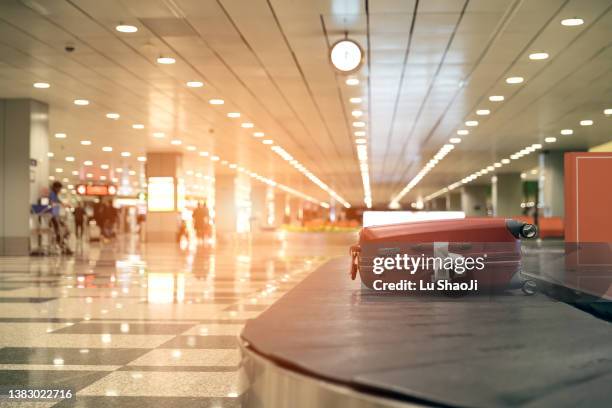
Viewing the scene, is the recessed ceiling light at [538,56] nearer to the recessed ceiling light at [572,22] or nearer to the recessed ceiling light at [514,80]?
the recessed ceiling light at [514,80]

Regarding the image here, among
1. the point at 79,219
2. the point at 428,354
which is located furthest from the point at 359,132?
the point at 428,354

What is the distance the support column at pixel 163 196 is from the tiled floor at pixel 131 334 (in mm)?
23069

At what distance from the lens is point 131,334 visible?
6.87 metres

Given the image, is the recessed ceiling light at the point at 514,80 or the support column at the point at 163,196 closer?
the recessed ceiling light at the point at 514,80

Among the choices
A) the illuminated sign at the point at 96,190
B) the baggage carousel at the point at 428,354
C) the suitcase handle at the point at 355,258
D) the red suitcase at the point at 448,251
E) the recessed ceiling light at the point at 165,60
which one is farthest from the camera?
the illuminated sign at the point at 96,190

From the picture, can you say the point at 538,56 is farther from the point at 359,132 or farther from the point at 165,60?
the point at 359,132

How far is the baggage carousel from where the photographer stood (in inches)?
74.9

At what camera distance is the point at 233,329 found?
7125 millimetres

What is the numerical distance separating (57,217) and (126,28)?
1117 cm

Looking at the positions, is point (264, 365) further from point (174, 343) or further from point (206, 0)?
point (206, 0)

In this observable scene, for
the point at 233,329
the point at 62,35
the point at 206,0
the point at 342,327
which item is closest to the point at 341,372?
the point at 342,327

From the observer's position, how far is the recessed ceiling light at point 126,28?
1372 centimetres

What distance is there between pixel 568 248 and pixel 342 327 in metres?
2.42

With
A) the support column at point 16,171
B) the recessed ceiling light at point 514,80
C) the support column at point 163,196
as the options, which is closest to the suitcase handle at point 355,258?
the recessed ceiling light at point 514,80
